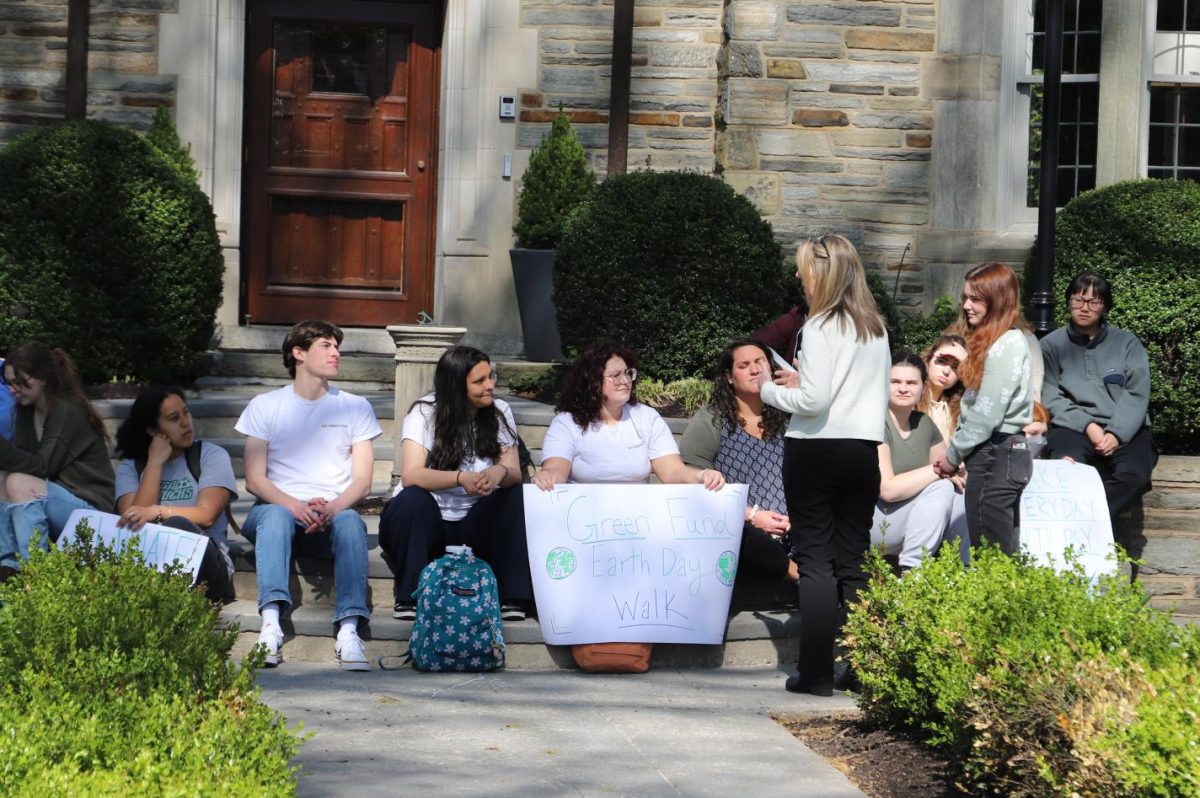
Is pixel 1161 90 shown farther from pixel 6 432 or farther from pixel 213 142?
pixel 6 432

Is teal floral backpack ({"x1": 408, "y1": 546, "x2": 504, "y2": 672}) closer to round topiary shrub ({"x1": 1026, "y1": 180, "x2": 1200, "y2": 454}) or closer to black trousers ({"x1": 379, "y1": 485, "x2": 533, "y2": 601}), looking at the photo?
black trousers ({"x1": 379, "y1": 485, "x2": 533, "y2": 601})

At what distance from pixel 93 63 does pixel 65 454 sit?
15.5 feet

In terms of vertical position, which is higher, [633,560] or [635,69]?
[635,69]

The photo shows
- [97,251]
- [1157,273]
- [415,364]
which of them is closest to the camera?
[415,364]

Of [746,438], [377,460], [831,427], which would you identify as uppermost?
[831,427]

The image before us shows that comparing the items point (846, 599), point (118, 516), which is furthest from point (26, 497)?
point (846, 599)

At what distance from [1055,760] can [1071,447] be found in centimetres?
378

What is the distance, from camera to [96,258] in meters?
8.79

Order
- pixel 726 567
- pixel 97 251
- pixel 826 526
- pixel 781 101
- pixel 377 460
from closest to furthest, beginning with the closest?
pixel 826 526, pixel 726 567, pixel 377 460, pixel 97 251, pixel 781 101

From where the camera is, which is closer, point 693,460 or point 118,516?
point 118,516

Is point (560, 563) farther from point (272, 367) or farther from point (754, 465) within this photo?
point (272, 367)

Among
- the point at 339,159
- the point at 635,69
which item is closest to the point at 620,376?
the point at 635,69

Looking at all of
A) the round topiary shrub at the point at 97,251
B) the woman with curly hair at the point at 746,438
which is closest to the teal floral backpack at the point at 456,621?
the woman with curly hair at the point at 746,438

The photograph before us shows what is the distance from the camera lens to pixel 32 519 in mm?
6316
